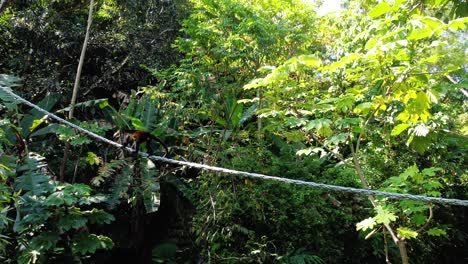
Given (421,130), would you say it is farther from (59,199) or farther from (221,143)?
(59,199)

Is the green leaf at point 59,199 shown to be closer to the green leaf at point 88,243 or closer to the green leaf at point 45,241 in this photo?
the green leaf at point 45,241

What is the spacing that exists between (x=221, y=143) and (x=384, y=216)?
2073 mm

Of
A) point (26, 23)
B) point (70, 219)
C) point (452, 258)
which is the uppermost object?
point (26, 23)

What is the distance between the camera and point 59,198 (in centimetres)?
371

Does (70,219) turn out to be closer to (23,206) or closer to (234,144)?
(23,206)

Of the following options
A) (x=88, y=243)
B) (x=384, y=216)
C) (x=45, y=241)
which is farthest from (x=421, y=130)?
(x=45, y=241)

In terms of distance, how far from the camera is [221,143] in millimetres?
4586

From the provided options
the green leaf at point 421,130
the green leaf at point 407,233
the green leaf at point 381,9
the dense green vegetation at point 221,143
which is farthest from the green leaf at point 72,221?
the green leaf at point 381,9

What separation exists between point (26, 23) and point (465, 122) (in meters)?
6.98

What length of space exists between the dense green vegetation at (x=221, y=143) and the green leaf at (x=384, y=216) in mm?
11

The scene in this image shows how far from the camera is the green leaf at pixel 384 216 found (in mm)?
2998

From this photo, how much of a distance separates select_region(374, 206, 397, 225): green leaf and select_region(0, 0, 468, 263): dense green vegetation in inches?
0.4

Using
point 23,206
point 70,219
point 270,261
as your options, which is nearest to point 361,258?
point 270,261

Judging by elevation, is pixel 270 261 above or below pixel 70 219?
below
